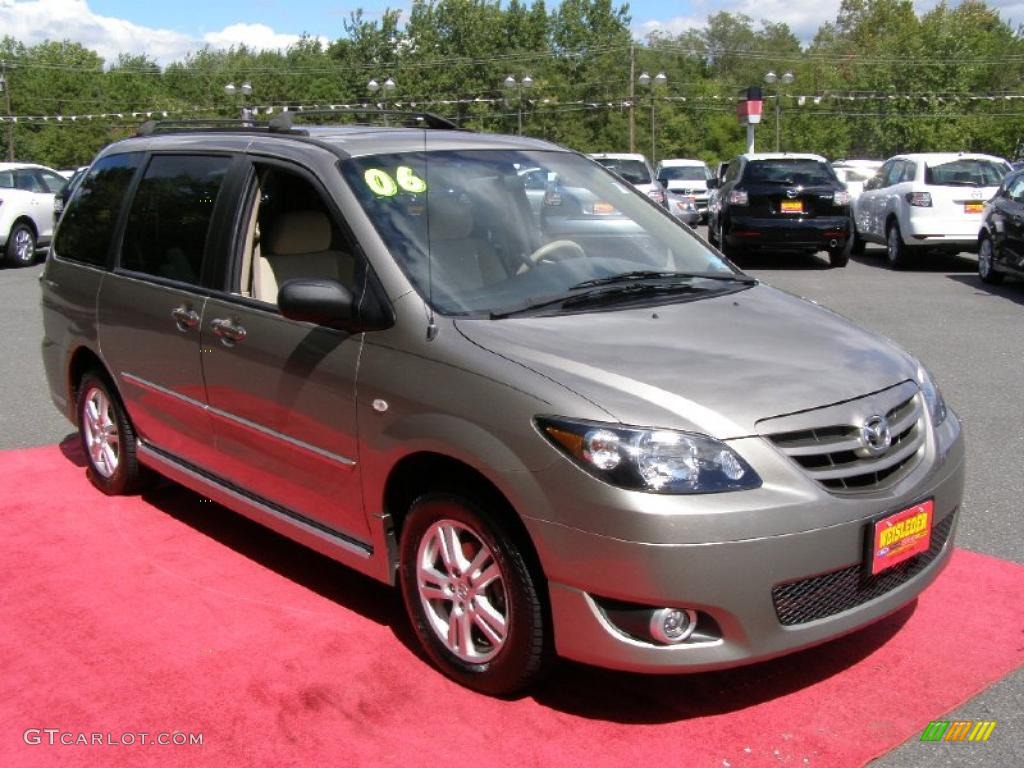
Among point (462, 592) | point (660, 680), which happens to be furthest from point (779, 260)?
point (462, 592)

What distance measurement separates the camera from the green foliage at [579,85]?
55.6 metres

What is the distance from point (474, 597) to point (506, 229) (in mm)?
1482

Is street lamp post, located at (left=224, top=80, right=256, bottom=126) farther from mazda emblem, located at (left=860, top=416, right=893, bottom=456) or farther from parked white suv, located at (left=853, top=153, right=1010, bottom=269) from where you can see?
parked white suv, located at (left=853, top=153, right=1010, bottom=269)

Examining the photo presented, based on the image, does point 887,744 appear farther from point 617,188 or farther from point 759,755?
point 617,188

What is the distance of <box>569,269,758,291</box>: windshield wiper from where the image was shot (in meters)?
4.27

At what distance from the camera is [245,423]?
14.9 ft

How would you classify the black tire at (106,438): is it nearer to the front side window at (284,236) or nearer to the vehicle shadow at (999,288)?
the front side window at (284,236)

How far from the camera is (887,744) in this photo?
3387 millimetres

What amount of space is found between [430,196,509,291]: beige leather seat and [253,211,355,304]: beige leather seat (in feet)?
1.31

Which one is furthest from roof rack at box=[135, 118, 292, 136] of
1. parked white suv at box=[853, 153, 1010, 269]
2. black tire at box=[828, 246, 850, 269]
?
black tire at box=[828, 246, 850, 269]

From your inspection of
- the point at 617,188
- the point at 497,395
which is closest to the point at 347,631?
the point at 497,395

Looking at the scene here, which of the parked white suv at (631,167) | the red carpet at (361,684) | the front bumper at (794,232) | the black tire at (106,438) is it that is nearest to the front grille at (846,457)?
the red carpet at (361,684)

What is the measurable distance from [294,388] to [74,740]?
1401 mm

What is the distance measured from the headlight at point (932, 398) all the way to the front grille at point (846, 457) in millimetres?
299
